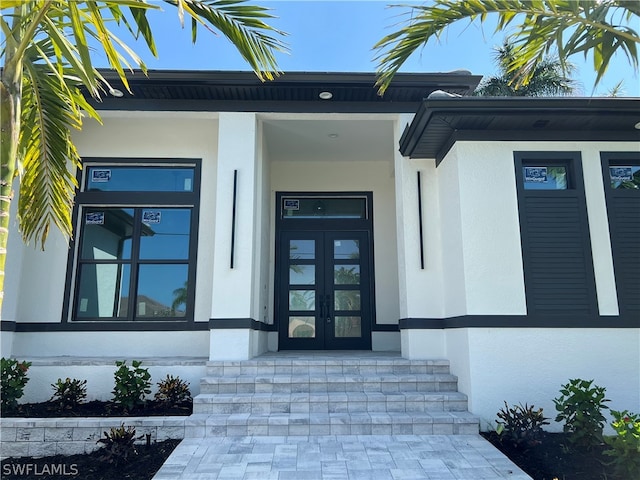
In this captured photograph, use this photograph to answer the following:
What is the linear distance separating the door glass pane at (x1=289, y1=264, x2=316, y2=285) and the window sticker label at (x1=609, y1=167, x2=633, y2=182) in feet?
15.3

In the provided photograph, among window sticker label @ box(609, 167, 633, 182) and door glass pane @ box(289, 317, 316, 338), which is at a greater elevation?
window sticker label @ box(609, 167, 633, 182)

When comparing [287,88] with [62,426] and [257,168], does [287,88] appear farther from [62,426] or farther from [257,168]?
[62,426]

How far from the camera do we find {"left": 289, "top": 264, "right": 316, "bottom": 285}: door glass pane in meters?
7.92

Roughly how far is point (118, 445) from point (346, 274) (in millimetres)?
4846

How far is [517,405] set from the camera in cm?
446

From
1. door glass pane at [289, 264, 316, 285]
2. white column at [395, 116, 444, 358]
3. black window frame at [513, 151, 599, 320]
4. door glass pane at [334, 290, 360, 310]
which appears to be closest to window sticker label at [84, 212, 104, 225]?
door glass pane at [289, 264, 316, 285]

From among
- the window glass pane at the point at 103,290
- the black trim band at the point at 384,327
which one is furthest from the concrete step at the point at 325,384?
the black trim band at the point at 384,327

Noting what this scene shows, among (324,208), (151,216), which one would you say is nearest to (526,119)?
(324,208)

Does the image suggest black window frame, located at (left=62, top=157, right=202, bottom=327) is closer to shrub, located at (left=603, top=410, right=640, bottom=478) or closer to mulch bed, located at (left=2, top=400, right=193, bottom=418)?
mulch bed, located at (left=2, top=400, right=193, bottom=418)

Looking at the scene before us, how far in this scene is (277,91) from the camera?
5938 millimetres

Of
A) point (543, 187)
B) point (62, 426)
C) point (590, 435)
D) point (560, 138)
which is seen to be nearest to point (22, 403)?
point (62, 426)

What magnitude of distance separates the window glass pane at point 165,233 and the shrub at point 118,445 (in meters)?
2.98

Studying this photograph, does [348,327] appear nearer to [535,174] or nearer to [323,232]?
[323,232]

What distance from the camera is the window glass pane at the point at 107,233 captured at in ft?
21.5
